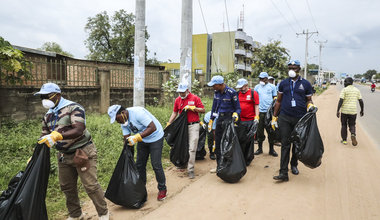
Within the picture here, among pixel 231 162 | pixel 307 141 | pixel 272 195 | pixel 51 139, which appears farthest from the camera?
pixel 231 162

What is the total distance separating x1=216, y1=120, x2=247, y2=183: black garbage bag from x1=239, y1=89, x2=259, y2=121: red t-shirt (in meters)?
0.81

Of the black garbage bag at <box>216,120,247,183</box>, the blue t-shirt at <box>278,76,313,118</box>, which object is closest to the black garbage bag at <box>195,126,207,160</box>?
the black garbage bag at <box>216,120,247,183</box>

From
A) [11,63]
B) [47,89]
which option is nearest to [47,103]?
[47,89]

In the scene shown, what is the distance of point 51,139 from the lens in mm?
2543

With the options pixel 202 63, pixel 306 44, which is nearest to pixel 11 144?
pixel 306 44

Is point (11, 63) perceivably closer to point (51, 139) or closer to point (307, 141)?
point (51, 139)

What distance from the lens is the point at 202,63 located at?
43031 millimetres

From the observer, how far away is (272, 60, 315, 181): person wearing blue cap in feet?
13.4

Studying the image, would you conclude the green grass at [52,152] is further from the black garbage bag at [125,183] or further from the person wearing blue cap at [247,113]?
the person wearing blue cap at [247,113]

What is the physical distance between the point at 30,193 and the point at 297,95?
374 cm

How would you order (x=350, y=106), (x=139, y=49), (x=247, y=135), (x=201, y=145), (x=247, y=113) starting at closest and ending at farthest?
(x=247, y=135) < (x=247, y=113) < (x=139, y=49) < (x=201, y=145) < (x=350, y=106)

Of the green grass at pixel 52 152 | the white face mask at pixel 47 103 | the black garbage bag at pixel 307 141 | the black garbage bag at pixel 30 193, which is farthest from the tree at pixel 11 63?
the black garbage bag at pixel 307 141

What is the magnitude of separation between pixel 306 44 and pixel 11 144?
31.8 metres

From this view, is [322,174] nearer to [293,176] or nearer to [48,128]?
[293,176]
